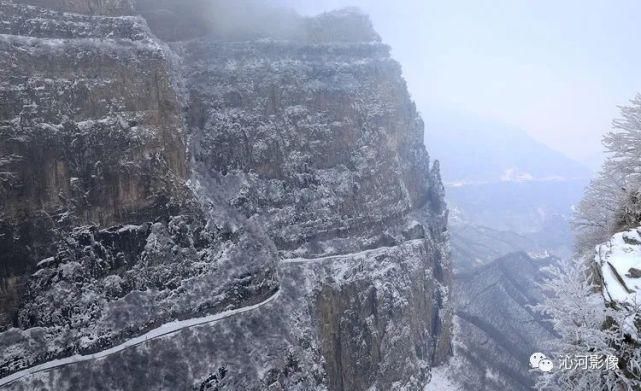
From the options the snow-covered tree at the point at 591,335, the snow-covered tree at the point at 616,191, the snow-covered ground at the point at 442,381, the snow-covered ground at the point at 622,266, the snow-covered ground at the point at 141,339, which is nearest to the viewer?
the snow-covered tree at the point at 591,335

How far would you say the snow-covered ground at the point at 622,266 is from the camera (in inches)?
628

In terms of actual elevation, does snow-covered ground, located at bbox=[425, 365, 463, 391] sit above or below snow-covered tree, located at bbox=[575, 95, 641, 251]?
below

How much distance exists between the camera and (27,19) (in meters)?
44.9

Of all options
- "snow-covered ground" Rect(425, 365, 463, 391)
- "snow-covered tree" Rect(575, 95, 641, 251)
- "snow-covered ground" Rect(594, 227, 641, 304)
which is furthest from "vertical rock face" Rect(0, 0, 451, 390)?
"snow-covered ground" Rect(594, 227, 641, 304)

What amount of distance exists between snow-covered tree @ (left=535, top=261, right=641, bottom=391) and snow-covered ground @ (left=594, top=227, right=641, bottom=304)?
0.51 meters

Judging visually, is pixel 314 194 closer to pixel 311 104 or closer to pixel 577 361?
pixel 311 104

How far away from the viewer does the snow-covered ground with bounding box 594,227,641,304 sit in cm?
1595

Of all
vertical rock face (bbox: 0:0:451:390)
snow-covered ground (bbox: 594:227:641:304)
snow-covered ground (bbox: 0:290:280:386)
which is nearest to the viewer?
snow-covered ground (bbox: 594:227:641:304)

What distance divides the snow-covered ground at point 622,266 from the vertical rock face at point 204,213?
116 feet

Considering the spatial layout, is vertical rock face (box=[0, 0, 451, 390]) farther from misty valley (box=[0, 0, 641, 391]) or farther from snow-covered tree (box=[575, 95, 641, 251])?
snow-covered tree (box=[575, 95, 641, 251])

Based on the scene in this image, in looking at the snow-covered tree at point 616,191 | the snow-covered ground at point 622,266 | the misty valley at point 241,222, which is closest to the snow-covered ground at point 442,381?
the misty valley at point 241,222

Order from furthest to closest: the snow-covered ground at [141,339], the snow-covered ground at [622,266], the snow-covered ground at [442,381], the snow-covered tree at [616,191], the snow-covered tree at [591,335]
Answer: the snow-covered ground at [442,381], the snow-covered ground at [141,339], the snow-covered tree at [616,191], the snow-covered ground at [622,266], the snow-covered tree at [591,335]

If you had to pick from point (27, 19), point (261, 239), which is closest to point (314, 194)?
point (261, 239)

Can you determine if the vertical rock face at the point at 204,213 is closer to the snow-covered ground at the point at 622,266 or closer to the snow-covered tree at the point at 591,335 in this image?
the snow-covered tree at the point at 591,335
